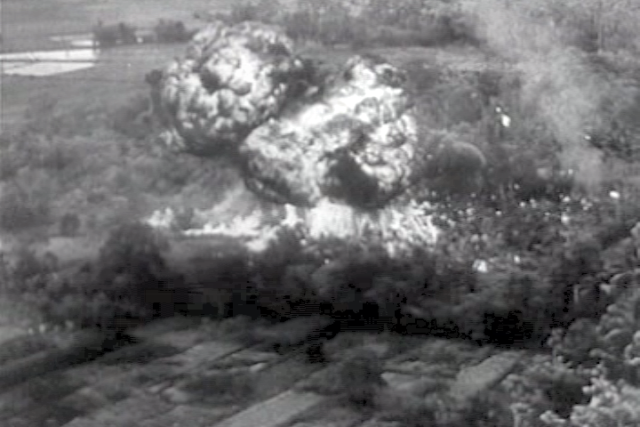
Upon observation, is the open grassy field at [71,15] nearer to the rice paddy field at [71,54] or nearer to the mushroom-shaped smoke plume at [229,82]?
the rice paddy field at [71,54]

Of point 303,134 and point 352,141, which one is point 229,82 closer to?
point 303,134

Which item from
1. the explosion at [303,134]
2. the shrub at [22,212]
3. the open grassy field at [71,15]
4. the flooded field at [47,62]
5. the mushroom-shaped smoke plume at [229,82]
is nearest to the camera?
the explosion at [303,134]

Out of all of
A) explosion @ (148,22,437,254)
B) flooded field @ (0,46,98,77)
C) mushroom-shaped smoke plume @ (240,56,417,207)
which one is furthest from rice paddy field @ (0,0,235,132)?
mushroom-shaped smoke plume @ (240,56,417,207)

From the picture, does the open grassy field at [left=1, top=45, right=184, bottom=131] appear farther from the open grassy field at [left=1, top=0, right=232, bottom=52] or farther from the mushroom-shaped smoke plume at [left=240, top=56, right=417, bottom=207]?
the mushroom-shaped smoke plume at [left=240, top=56, right=417, bottom=207]

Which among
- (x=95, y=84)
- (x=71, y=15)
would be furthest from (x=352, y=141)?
(x=71, y=15)

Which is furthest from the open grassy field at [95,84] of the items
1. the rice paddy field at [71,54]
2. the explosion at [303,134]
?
the explosion at [303,134]
